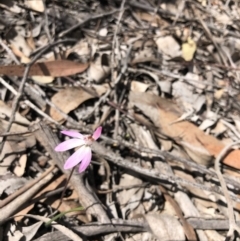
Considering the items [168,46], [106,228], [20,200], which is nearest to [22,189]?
[20,200]

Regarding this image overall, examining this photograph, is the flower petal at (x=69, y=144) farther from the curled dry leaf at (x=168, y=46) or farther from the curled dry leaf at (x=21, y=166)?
the curled dry leaf at (x=168, y=46)

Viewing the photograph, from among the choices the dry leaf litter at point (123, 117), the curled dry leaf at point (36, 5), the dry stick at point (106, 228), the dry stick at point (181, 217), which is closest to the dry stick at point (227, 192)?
→ the dry leaf litter at point (123, 117)

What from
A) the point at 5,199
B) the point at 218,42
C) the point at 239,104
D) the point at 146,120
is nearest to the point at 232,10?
the point at 218,42

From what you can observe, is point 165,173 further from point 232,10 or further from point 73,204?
point 232,10

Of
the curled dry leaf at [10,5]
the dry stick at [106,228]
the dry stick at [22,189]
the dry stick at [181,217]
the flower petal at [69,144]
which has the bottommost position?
the dry stick at [181,217]

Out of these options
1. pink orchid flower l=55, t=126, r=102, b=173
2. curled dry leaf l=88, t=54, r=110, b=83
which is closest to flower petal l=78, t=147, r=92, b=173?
pink orchid flower l=55, t=126, r=102, b=173

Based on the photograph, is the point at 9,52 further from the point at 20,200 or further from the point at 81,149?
the point at 81,149

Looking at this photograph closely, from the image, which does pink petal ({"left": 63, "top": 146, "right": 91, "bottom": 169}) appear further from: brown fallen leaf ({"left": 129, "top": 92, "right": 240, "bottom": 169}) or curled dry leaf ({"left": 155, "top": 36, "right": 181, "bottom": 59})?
curled dry leaf ({"left": 155, "top": 36, "right": 181, "bottom": 59})
